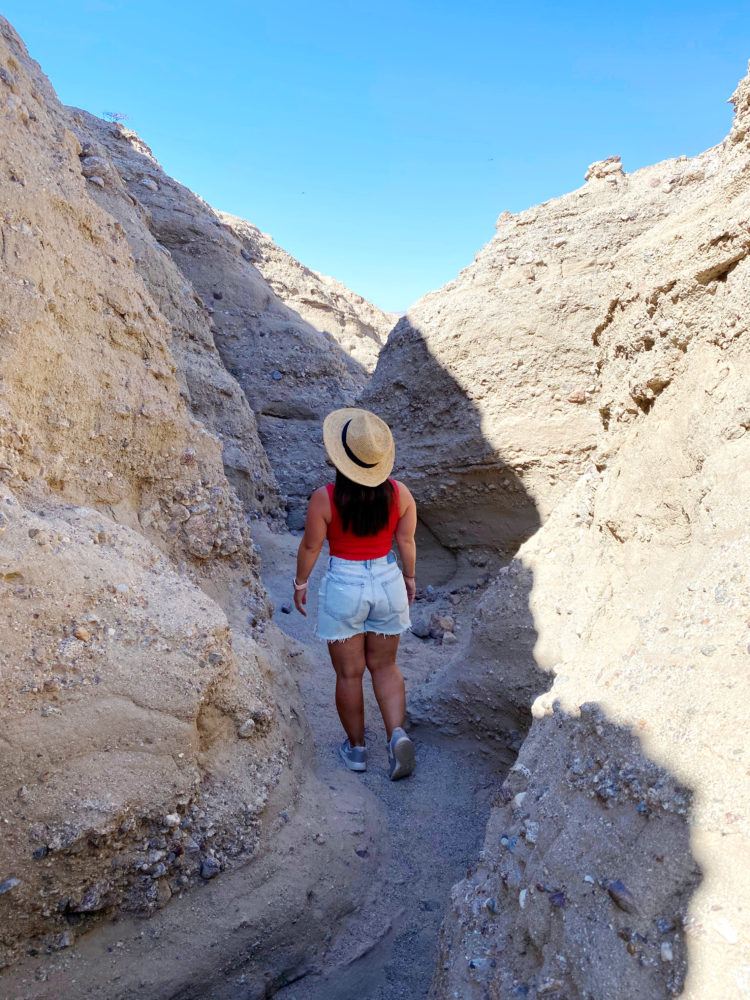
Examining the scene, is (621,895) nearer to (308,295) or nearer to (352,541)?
(352,541)

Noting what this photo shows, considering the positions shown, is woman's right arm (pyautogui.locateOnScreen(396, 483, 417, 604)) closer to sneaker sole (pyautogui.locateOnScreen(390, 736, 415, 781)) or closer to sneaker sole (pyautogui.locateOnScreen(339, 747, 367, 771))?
sneaker sole (pyautogui.locateOnScreen(390, 736, 415, 781))

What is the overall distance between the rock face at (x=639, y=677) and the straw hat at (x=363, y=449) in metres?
0.88

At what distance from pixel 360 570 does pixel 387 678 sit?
0.57 meters

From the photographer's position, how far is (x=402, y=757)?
3.04m

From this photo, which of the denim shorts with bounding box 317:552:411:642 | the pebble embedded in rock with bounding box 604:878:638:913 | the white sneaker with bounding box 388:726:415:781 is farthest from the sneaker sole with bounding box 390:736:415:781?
the pebble embedded in rock with bounding box 604:878:638:913

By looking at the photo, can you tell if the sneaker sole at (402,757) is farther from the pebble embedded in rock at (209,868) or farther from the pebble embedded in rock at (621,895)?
the pebble embedded in rock at (621,895)

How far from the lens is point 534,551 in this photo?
3.28 m

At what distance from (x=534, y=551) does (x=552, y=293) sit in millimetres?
2254

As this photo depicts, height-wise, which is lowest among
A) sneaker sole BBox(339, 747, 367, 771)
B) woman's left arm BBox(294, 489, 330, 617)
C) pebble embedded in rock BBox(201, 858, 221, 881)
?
pebble embedded in rock BBox(201, 858, 221, 881)

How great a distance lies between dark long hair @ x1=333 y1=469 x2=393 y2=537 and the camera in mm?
2924

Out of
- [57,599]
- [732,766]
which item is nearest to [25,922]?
[57,599]

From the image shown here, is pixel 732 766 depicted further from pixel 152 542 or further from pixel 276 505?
pixel 276 505

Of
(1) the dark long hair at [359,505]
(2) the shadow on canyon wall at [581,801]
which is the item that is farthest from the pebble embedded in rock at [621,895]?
(1) the dark long hair at [359,505]

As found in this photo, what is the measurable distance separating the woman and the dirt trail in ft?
0.46
